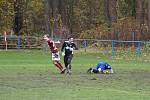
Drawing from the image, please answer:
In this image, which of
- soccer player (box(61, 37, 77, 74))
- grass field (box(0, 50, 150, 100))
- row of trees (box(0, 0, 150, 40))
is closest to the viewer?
grass field (box(0, 50, 150, 100))

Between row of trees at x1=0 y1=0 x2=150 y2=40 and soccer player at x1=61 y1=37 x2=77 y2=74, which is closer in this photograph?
soccer player at x1=61 y1=37 x2=77 y2=74

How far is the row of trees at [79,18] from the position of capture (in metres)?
51.9

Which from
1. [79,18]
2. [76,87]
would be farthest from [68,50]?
[79,18]

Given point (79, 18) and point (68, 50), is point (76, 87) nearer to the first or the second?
point (68, 50)

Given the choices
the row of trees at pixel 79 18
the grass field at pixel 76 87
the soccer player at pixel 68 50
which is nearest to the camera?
the grass field at pixel 76 87

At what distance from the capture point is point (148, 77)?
25.3 m

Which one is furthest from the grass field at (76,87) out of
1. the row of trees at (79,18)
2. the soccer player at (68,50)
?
the row of trees at (79,18)

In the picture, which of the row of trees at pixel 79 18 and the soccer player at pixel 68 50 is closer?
the soccer player at pixel 68 50

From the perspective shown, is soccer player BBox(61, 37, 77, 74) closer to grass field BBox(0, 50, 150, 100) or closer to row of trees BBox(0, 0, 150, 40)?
grass field BBox(0, 50, 150, 100)

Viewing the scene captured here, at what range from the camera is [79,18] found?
8431cm

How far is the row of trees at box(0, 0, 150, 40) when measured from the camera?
5194cm

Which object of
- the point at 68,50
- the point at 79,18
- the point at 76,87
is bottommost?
the point at 79,18

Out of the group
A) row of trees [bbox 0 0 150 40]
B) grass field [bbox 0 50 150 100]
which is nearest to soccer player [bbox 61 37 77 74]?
grass field [bbox 0 50 150 100]

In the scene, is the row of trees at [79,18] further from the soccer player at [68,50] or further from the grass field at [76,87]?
the grass field at [76,87]
